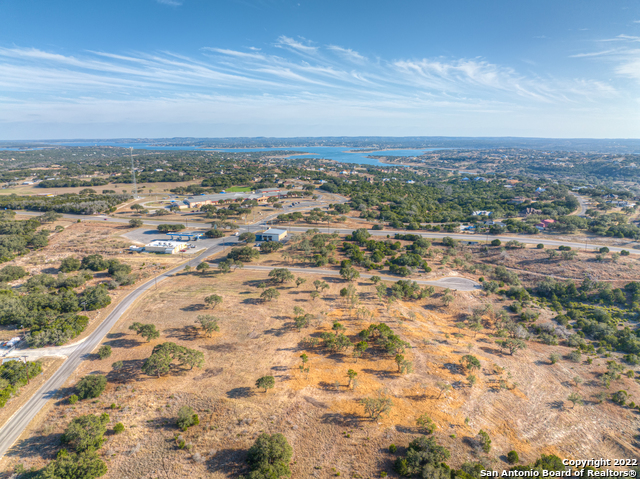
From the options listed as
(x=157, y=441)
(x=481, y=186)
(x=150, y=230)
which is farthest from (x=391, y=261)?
(x=481, y=186)

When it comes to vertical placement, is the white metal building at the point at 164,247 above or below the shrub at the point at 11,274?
above

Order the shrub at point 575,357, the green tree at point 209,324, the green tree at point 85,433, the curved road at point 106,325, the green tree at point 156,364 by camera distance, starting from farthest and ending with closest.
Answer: the green tree at point 209,324 → the shrub at point 575,357 → the green tree at point 156,364 → the curved road at point 106,325 → the green tree at point 85,433

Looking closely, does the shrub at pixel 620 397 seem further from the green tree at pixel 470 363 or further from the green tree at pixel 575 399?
the green tree at pixel 470 363

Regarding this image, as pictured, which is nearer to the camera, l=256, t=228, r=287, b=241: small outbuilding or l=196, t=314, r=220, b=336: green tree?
l=196, t=314, r=220, b=336: green tree

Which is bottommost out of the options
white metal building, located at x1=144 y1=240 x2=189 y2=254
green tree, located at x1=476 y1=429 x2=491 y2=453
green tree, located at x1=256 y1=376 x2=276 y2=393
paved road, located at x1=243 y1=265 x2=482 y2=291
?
green tree, located at x1=476 y1=429 x2=491 y2=453

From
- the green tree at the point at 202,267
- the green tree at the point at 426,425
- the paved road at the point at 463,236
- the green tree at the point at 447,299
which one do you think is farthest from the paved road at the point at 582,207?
the green tree at the point at 202,267

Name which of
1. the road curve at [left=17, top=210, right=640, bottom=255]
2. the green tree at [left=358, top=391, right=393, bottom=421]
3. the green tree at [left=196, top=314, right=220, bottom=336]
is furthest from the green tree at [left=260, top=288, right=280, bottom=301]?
the road curve at [left=17, top=210, right=640, bottom=255]

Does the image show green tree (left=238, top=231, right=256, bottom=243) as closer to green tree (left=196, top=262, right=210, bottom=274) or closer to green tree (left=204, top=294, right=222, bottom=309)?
green tree (left=196, top=262, right=210, bottom=274)
